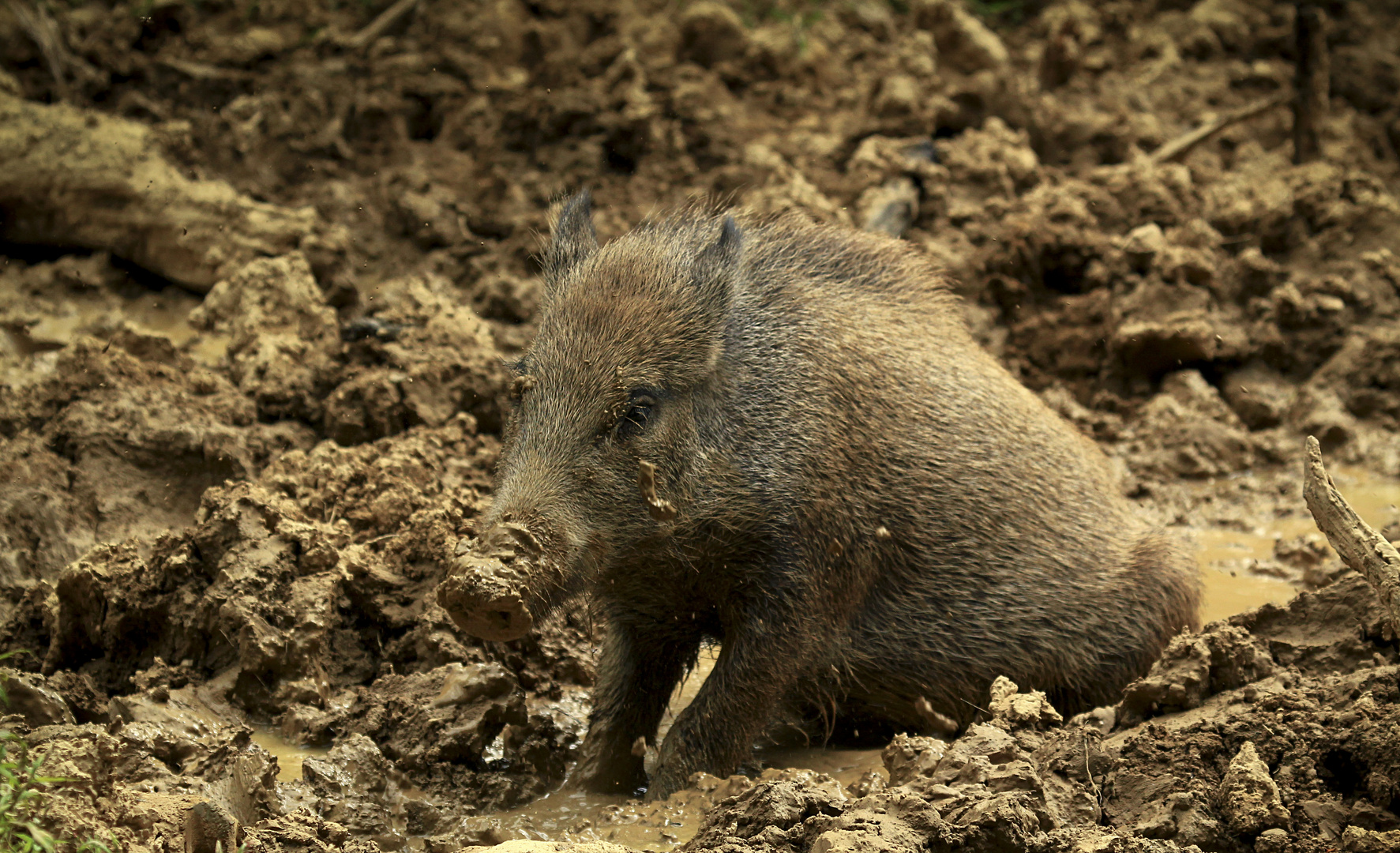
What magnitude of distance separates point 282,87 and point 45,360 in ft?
8.79

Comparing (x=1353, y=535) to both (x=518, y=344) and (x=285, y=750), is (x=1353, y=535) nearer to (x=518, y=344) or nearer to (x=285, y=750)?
(x=285, y=750)

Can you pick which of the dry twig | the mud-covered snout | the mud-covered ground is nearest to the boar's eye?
the mud-covered snout

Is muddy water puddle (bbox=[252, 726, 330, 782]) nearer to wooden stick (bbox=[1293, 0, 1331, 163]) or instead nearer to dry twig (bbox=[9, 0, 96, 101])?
dry twig (bbox=[9, 0, 96, 101])

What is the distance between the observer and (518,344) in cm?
679

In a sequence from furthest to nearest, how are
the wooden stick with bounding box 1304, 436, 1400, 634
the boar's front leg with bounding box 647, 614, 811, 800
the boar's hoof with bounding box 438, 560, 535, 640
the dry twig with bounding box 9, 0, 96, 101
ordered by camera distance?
the dry twig with bounding box 9, 0, 96, 101, the boar's front leg with bounding box 647, 614, 811, 800, the boar's hoof with bounding box 438, 560, 535, 640, the wooden stick with bounding box 1304, 436, 1400, 634

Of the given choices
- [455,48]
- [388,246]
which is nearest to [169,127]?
[388,246]

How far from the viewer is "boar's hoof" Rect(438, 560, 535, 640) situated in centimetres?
349

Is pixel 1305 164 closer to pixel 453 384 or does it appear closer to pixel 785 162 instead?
pixel 785 162

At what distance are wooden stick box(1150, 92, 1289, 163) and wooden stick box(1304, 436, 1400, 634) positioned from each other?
226 inches

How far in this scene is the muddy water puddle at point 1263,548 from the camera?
18.4ft

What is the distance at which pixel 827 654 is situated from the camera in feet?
14.7

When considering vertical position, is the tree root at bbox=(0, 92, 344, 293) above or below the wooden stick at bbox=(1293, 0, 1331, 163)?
below

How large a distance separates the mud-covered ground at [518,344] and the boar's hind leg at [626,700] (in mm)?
187

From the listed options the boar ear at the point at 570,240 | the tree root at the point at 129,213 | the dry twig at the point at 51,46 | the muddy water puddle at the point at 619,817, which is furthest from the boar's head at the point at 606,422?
the dry twig at the point at 51,46
